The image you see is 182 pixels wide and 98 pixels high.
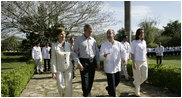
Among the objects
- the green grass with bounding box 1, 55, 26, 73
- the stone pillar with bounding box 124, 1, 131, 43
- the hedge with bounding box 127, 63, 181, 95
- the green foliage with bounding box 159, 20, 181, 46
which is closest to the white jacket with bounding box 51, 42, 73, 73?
the hedge with bounding box 127, 63, 181, 95

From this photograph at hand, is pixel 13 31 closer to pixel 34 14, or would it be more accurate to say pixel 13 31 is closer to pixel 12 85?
pixel 34 14

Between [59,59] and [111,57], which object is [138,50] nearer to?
[111,57]

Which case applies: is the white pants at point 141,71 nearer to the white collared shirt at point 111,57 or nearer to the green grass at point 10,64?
the white collared shirt at point 111,57

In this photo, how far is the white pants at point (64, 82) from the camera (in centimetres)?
378

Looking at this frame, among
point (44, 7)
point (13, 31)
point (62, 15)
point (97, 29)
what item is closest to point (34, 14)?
point (44, 7)

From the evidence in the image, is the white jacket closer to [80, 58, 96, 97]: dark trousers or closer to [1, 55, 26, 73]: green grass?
[80, 58, 96, 97]: dark trousers

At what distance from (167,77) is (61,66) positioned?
3304 mm

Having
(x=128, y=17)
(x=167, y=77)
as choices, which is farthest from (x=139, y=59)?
(x=128, y=17)

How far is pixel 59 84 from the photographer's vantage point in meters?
3.77

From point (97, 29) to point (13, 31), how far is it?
8583 mm

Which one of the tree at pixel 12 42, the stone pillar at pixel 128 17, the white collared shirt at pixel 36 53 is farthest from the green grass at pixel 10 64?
the stone pillar at pixel 128 17

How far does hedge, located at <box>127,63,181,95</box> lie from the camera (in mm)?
4949

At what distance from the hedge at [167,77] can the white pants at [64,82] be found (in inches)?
112

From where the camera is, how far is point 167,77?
5.47 meters
